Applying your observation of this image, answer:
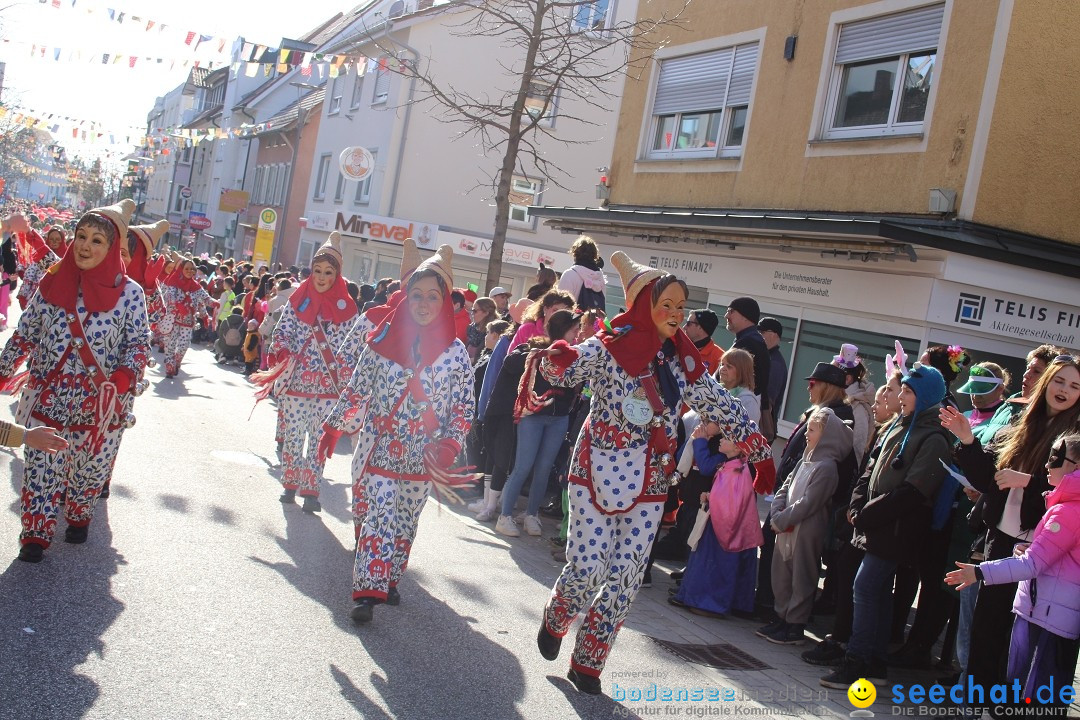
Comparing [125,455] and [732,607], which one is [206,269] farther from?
[732,607]

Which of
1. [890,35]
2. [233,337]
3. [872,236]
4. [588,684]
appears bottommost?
[588,684]

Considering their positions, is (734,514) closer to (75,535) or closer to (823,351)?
(75,535)

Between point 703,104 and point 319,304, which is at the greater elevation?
point 703,104

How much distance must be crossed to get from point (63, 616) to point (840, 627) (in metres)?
4.55

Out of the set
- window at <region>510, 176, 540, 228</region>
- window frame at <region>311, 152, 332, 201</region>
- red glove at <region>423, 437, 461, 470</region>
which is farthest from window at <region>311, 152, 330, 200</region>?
red glove at <region>423, 437, 461, 470</region>

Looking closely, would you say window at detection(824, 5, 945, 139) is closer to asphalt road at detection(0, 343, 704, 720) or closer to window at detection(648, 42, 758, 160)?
window at detection(648, 42, 758, 160)

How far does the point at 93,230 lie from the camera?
6.25m

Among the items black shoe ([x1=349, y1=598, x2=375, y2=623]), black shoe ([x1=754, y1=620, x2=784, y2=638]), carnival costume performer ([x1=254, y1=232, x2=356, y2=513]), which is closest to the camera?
black shoe ([x1=349, y1=598, x2=375, y2=623])

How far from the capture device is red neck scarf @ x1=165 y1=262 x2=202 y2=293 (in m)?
17.5

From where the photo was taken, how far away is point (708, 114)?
634 inches

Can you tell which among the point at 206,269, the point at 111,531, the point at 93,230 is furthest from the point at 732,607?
the point at 206,269

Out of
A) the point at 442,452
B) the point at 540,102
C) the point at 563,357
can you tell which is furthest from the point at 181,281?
the point at 540,102

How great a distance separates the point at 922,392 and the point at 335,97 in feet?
117

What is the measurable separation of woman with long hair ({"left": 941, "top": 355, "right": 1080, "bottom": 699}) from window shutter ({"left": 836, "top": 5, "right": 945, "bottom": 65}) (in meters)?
7.94
